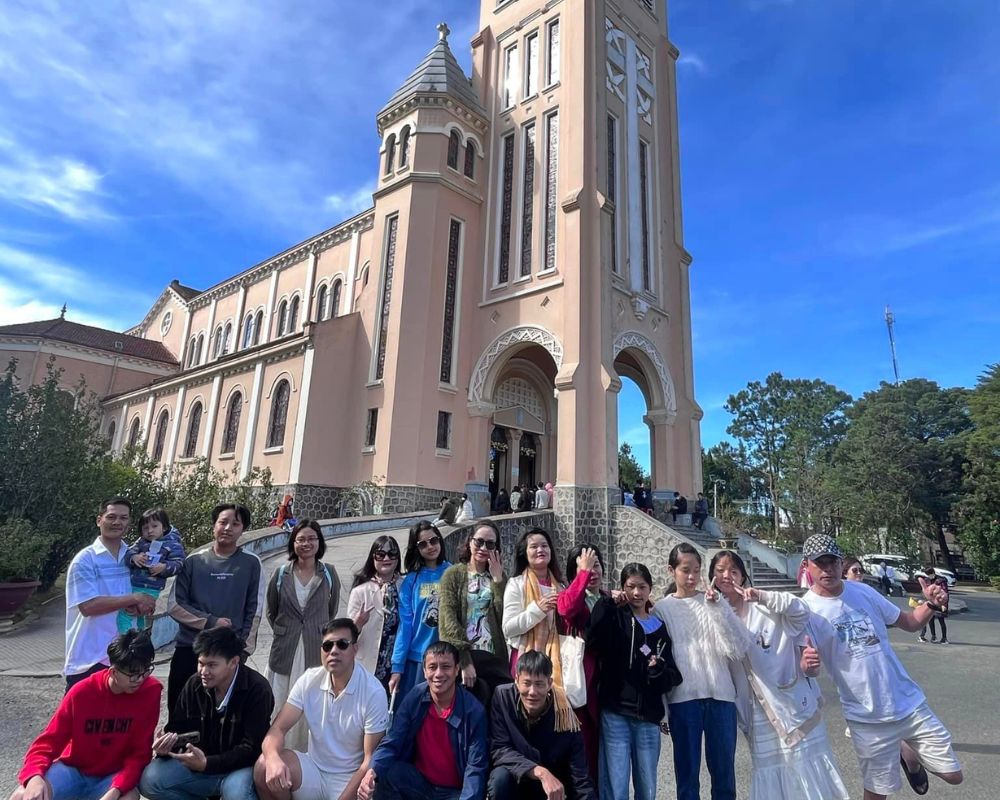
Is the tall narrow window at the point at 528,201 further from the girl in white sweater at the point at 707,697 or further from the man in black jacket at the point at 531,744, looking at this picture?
the man in black jacket at the point at 531,744

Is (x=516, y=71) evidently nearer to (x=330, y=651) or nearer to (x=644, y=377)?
(x=644, y=377)

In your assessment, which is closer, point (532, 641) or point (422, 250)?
point (532, 641)

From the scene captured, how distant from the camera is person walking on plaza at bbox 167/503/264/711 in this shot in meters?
3.97

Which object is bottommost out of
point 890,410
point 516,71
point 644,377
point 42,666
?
point 42,666

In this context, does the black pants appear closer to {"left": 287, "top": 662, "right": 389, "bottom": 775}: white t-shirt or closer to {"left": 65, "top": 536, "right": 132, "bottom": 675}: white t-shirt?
{"left": 65, "top": 536, "right": 132, "bottom": 675}: white t-shirt

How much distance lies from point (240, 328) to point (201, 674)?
99.0 feet

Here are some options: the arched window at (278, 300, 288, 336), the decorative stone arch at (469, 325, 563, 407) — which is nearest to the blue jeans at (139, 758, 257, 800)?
the decorative stone arch at (469, 325, 563, 407)

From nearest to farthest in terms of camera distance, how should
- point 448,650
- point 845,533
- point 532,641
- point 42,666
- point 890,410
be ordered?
point 448,650 < point 532,641 < point 42,666 < point 845,533 < point 890,410

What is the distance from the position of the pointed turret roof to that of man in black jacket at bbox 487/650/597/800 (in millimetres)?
20011

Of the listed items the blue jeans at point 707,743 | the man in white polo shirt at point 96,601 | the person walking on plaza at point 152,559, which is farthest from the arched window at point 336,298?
the blue jeans at point 707,743

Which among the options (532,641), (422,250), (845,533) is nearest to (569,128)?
(422,250)

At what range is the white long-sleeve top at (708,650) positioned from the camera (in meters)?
3.34

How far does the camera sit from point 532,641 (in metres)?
3.46

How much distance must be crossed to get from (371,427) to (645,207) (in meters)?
12.1
